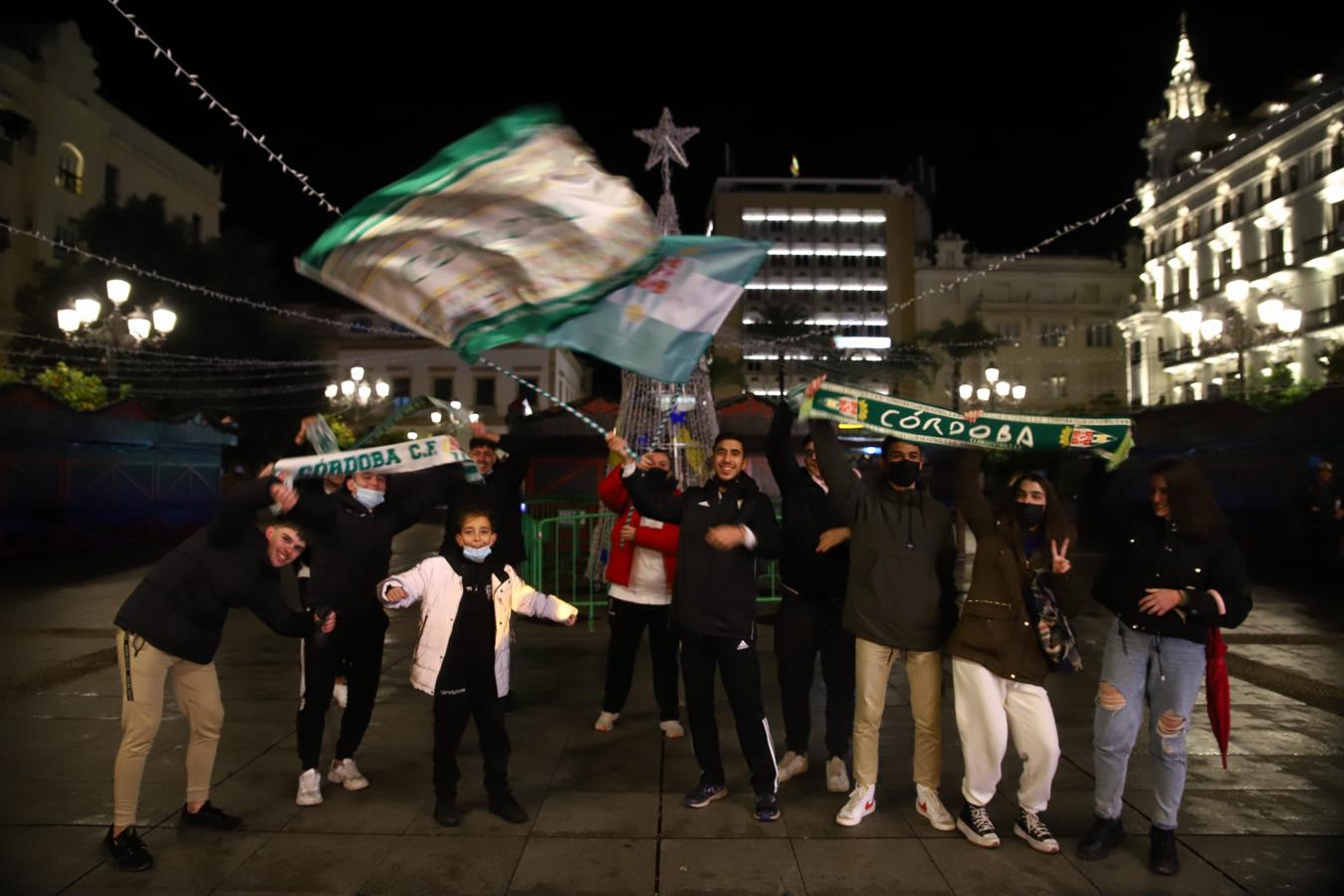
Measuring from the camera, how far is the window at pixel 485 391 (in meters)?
55.2

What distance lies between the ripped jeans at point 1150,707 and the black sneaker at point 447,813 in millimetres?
3046

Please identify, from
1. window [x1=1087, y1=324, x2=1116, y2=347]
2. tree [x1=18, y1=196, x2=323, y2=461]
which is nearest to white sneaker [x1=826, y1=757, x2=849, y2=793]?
tree [x1=18, y1=196, x2=323, y2=461]

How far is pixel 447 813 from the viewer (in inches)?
167

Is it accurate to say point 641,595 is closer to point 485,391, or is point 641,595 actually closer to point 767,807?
point 767,807

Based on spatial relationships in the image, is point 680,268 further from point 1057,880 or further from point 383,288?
point 1057,880

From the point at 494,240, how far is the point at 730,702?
2.63 meters

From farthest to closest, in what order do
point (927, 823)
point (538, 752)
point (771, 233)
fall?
point (771, 233)
point (538, 752)
point (927, 823)

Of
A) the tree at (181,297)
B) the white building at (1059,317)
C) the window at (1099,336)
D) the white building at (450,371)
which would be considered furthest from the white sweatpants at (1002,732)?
the window at (1099,336)

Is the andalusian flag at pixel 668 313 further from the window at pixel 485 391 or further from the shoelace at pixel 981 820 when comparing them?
the window at pixel 485 391

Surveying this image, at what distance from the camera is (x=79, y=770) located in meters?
5.00

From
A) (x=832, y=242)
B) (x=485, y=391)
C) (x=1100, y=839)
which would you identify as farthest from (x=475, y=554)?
(x=832, y=242)

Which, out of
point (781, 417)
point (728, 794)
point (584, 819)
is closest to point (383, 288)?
point (781, 417)

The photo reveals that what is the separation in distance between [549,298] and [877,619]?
92.5 inches

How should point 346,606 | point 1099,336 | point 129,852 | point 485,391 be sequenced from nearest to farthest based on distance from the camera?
point 129,852, point 346,606, point 485,391, point 1099,336
